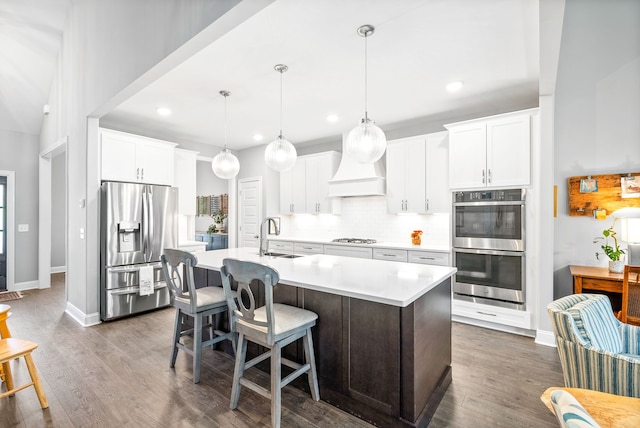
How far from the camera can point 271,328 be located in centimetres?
187

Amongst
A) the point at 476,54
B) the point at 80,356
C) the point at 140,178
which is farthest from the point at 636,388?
the point at 140,178

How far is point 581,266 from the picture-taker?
11.1 feet

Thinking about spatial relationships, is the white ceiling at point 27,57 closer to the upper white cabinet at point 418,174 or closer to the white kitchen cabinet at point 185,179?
the white kitchen cabinet at point 185,179

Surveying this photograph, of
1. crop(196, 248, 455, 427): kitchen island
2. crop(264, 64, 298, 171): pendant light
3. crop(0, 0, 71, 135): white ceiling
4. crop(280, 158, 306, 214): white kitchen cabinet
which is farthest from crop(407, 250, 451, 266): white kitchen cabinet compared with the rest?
crop(0, 0, 71, 135): white ceiling

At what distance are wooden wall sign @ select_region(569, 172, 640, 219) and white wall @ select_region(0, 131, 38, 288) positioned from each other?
26.9ft

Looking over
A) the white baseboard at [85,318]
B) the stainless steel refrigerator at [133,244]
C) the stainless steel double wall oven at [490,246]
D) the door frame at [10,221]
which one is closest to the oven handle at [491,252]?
the stainless steel double wall oven at [490,246]

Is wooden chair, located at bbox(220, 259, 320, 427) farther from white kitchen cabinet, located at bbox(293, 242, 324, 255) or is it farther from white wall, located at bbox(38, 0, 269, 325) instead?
white kitchen cabinet, located at bbox(293, 242, 324, 255)

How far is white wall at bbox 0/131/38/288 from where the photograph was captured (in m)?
5.33

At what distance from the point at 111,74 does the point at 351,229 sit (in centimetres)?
393

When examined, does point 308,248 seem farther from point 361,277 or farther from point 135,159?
point 361,277

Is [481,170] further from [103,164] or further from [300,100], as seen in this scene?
[103,164]

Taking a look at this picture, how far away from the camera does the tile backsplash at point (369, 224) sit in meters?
4.58

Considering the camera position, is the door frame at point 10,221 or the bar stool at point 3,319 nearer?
the bar stool at point 3,319

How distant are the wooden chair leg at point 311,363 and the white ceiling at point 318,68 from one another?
89.6 inches
